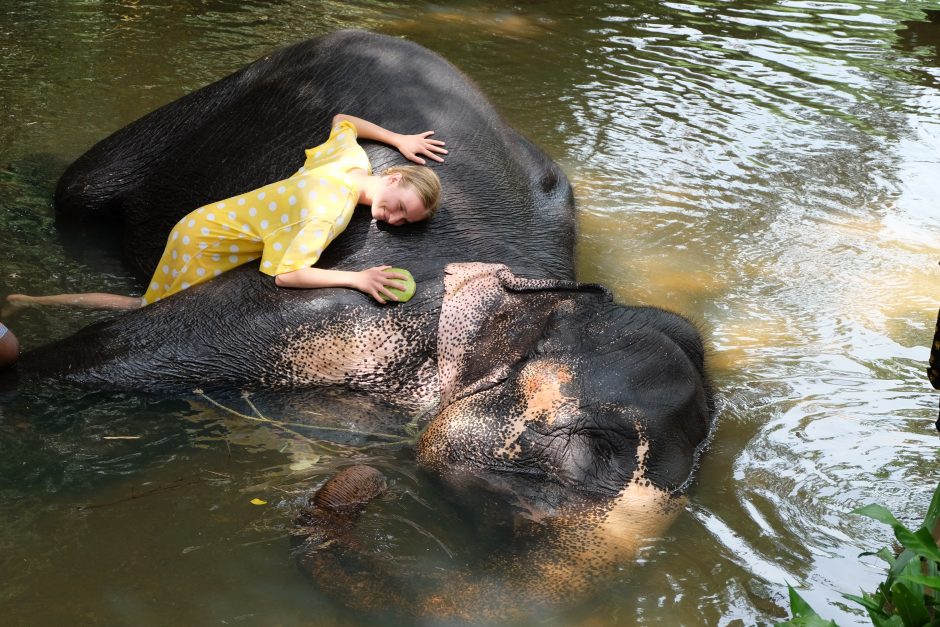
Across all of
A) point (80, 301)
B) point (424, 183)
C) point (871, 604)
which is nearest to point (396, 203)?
point (424, 183)

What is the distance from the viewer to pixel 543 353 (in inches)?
143

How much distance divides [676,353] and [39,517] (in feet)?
6.91

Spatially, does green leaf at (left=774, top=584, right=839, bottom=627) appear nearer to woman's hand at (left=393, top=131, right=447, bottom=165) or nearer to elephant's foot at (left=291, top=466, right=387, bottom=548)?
elephant's foot at (left=291, top=466, right=387, bottom=548)

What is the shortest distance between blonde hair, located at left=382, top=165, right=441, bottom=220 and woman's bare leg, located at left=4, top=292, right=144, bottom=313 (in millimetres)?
1385

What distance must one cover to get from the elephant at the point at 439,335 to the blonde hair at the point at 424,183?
A: 125 mm

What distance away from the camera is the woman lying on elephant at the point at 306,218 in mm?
4086

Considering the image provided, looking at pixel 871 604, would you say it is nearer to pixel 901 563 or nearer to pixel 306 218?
pixel 901 563

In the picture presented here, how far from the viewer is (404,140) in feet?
14.8

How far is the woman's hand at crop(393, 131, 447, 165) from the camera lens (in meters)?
4.44

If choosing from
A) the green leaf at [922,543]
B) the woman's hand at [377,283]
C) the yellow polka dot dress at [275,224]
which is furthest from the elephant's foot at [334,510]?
the green leaf at [922,543]

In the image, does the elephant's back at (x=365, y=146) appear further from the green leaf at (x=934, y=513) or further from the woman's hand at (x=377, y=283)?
the green leaf at (x=934, y=513)

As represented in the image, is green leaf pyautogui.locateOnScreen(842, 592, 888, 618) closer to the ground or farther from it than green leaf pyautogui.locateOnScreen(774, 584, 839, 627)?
farther from it

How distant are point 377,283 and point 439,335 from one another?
0.32m

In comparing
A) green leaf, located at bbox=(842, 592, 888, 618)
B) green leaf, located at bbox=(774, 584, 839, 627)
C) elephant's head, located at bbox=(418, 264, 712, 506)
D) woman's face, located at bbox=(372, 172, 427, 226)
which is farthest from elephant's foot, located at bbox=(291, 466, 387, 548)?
green leaf, located at bbox=(842, 592, 888, 618)
